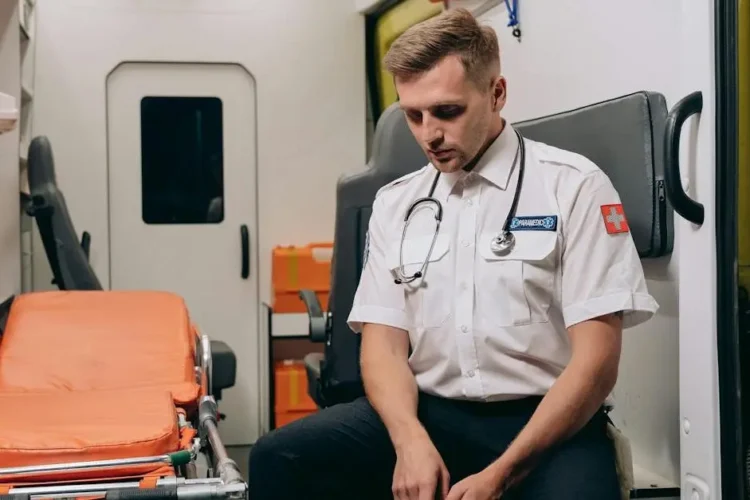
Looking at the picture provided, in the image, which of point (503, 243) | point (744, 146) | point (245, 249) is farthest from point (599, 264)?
point (245, 249)

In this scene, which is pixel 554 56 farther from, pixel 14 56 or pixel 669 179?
pixel 14 56

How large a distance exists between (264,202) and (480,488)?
327cm

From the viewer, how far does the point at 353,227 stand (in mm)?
2734

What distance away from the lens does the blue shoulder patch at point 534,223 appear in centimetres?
187

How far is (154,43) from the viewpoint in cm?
462

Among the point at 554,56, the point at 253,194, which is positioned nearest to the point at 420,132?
the point at 554,56

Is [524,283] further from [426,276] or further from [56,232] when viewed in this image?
[56,232]

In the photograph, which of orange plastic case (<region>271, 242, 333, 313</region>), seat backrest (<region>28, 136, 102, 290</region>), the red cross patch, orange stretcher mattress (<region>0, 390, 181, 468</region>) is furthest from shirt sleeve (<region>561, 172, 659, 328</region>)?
orange plastic case (<region>271, 242, 333, 313</region>)

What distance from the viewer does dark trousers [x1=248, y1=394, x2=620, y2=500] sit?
185 cm

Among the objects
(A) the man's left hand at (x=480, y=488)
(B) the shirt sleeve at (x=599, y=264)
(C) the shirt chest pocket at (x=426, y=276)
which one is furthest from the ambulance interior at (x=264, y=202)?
(C) the shirt chest pocket at (x=426, y=276)

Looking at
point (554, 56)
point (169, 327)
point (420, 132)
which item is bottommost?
point (169, 327)

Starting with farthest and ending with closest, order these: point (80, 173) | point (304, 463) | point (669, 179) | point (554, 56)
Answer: point (80, 173) < point (554, 56) < point (304, 463) < point (669, 179)

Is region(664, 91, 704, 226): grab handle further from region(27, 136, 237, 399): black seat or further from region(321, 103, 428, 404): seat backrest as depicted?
region(27, 136, 237, 399): black seat

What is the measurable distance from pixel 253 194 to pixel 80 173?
2.92 feet
